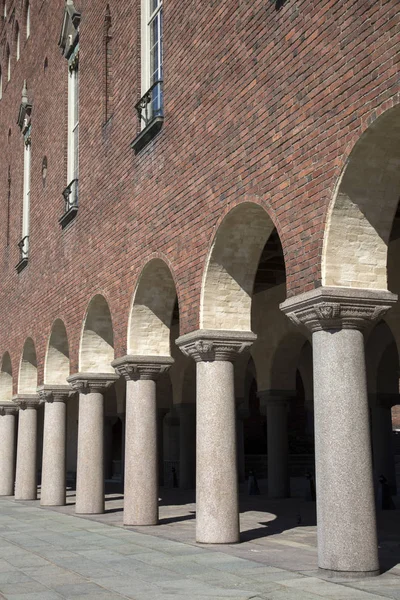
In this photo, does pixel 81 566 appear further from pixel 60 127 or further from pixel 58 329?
pixel 60 127

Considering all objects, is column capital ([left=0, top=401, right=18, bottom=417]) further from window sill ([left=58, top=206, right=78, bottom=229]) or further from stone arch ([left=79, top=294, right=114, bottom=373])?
stone arch ([left=79, top=294, right=114, bottom=373])

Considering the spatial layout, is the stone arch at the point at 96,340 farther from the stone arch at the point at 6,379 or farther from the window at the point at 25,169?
the stone arch at the point at 6,379

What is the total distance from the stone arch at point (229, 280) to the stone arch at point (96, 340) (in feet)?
18.2

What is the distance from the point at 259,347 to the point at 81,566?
1120cm

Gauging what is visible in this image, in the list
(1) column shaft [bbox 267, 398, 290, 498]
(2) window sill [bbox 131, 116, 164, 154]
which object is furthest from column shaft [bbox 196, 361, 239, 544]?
(1) column shaft [bbox 267, 398, 290, 498]

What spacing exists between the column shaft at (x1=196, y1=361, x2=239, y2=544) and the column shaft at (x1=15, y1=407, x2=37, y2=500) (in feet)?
36.2

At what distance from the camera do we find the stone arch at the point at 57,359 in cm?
1964

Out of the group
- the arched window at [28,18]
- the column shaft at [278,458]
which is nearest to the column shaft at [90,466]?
the column shaft at [278,458]

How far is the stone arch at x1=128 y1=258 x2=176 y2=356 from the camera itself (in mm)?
14180

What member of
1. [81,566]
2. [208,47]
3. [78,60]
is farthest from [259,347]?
[81,566]

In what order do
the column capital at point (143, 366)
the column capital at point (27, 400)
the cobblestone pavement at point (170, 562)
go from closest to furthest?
the cobblestone pavement at point (170, 562), the column capital at point (143, 366), the column capital at point (27, 400)

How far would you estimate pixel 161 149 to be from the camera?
13.5 meters

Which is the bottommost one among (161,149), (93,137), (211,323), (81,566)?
(81,566)

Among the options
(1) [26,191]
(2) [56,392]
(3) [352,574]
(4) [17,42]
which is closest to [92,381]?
(2) [56,392]
